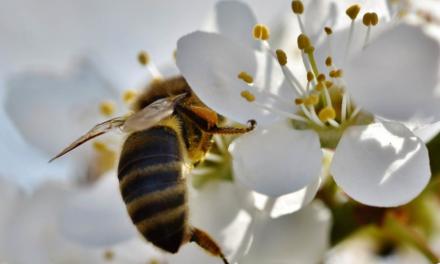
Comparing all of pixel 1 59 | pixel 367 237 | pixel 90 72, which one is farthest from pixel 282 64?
pixel 1 59

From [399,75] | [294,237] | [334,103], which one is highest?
[399,75]

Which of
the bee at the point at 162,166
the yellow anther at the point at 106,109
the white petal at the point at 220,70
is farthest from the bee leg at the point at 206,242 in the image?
the yellow anther at the point at 106,109

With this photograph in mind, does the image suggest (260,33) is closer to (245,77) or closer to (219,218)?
(245,77)

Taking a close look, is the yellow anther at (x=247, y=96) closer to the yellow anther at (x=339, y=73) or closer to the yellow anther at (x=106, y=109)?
the yellow anther at (x=339, y=73)

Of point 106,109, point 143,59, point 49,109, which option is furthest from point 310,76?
point 49,109

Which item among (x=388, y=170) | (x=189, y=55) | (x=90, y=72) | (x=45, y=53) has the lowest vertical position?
(x=45, y=53)

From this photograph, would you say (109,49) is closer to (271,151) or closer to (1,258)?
(1,258)

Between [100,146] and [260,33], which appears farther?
[100,146]

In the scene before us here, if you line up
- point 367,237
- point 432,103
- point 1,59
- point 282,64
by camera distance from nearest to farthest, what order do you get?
point 432,103, point 282,64, point 367,237, point 1,59
